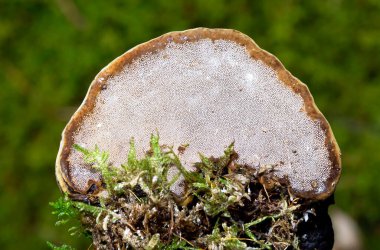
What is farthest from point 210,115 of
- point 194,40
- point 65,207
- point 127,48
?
point 127,48

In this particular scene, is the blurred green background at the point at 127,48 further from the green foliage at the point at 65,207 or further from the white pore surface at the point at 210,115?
the green foliage at the point at 65,207

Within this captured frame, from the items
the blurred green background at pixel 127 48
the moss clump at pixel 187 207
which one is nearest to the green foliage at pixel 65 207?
the moss clump at pixel 187 207

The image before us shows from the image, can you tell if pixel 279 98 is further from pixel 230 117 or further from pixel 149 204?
pixel 149 204

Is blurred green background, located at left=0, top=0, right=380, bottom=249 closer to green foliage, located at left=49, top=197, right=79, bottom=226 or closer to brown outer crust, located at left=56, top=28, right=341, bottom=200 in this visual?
brown outer crust, located at left=56, top=28, right=341, bottom=200

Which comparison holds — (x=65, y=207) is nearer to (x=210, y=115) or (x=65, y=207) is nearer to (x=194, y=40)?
(x=210, y=115)

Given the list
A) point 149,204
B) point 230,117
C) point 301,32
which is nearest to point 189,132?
point 230,117

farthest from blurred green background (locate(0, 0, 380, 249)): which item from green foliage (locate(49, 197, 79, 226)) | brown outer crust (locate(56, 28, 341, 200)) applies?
green foliage (locate(49, 197, 79, 226))
